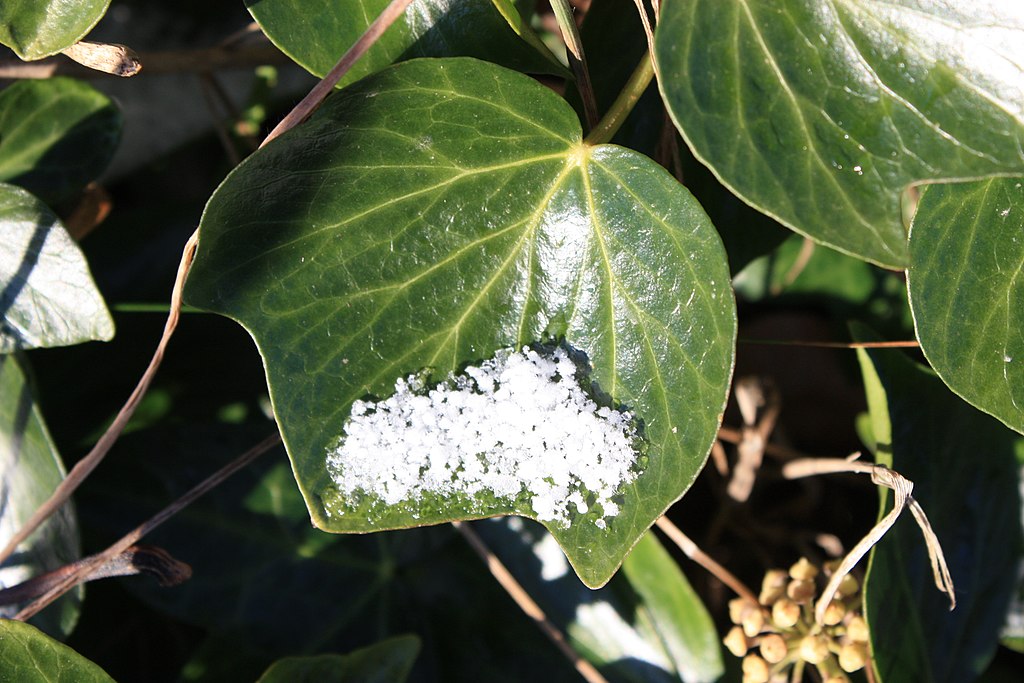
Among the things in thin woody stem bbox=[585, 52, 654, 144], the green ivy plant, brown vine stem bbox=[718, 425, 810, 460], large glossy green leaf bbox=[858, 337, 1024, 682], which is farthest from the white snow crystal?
brown vine stem bbox=[718, 425, 810, 460]

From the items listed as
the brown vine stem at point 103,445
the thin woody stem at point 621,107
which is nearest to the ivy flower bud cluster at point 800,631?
the thin woody stem at point 621,107

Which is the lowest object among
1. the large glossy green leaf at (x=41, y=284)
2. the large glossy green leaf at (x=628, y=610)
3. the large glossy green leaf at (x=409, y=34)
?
the large glossy green leaf at (x=628, y=610)

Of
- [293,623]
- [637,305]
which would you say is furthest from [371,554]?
[637,305]

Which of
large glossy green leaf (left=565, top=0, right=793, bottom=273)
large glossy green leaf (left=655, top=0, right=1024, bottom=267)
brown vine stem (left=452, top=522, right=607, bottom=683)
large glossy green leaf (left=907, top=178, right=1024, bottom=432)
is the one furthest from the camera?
brown vine stem (left=452, top=522, right=607, bottom=683)

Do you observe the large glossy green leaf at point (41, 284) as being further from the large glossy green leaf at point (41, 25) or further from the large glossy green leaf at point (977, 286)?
the large glossy green leaf at point (977, 286)

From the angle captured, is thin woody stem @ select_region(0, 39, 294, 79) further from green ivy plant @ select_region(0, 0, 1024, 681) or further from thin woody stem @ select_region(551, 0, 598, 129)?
thin woody stem @ select_region(551, 0, 598, 129)

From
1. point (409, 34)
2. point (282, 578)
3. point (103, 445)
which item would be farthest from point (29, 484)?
point (409, 34)
